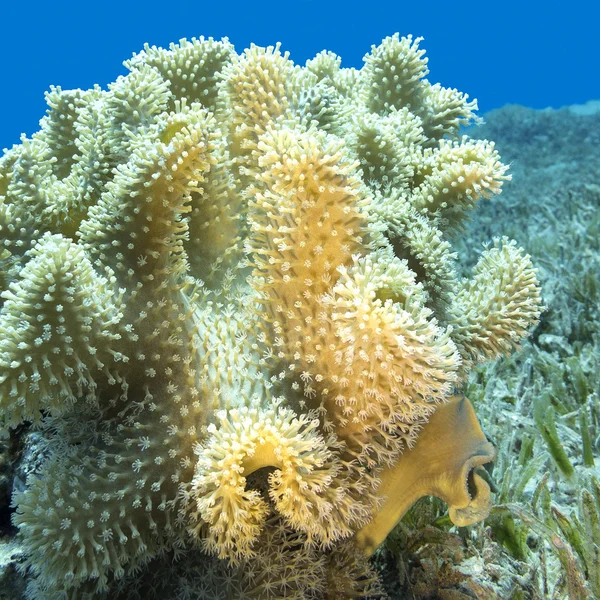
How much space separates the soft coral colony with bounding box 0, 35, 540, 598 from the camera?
132cm

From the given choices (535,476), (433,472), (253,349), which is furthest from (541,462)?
(253,349)

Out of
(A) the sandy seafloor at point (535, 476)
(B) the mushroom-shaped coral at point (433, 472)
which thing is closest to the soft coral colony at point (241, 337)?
(B) the mushroom-shaped coral at point (433, 472)

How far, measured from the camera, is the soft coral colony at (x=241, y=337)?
132 centimetres

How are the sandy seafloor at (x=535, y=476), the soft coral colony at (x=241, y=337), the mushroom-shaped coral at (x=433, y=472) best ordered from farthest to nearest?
the sandy seafloor at (x=535, y=476) → the mushroom-shaped coral at (x=433, y=472) → the soft coral colony at (x=241, y=337)

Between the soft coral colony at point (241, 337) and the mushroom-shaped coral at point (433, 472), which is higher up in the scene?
the soft coral colony at point (241, 337)

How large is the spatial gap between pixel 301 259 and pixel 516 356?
2727 millimetres

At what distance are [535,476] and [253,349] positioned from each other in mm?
1718

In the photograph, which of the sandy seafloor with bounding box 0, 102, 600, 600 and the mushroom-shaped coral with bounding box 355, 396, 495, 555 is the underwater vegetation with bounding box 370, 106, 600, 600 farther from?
the mushroom-shaped coral with bounding box 355, 396, 495, 555

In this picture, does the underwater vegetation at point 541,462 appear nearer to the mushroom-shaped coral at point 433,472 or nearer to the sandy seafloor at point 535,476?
the sandy seafloor at point 535,476

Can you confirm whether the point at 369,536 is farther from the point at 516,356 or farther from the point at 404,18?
the point at 404,18

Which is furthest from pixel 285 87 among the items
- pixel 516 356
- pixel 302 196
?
pixel 516 356

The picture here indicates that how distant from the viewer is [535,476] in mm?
2531

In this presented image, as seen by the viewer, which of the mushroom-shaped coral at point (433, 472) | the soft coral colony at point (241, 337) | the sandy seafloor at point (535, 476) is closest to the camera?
the soft coral colony at point (241, 337)

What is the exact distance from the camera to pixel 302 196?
1.45 meters
